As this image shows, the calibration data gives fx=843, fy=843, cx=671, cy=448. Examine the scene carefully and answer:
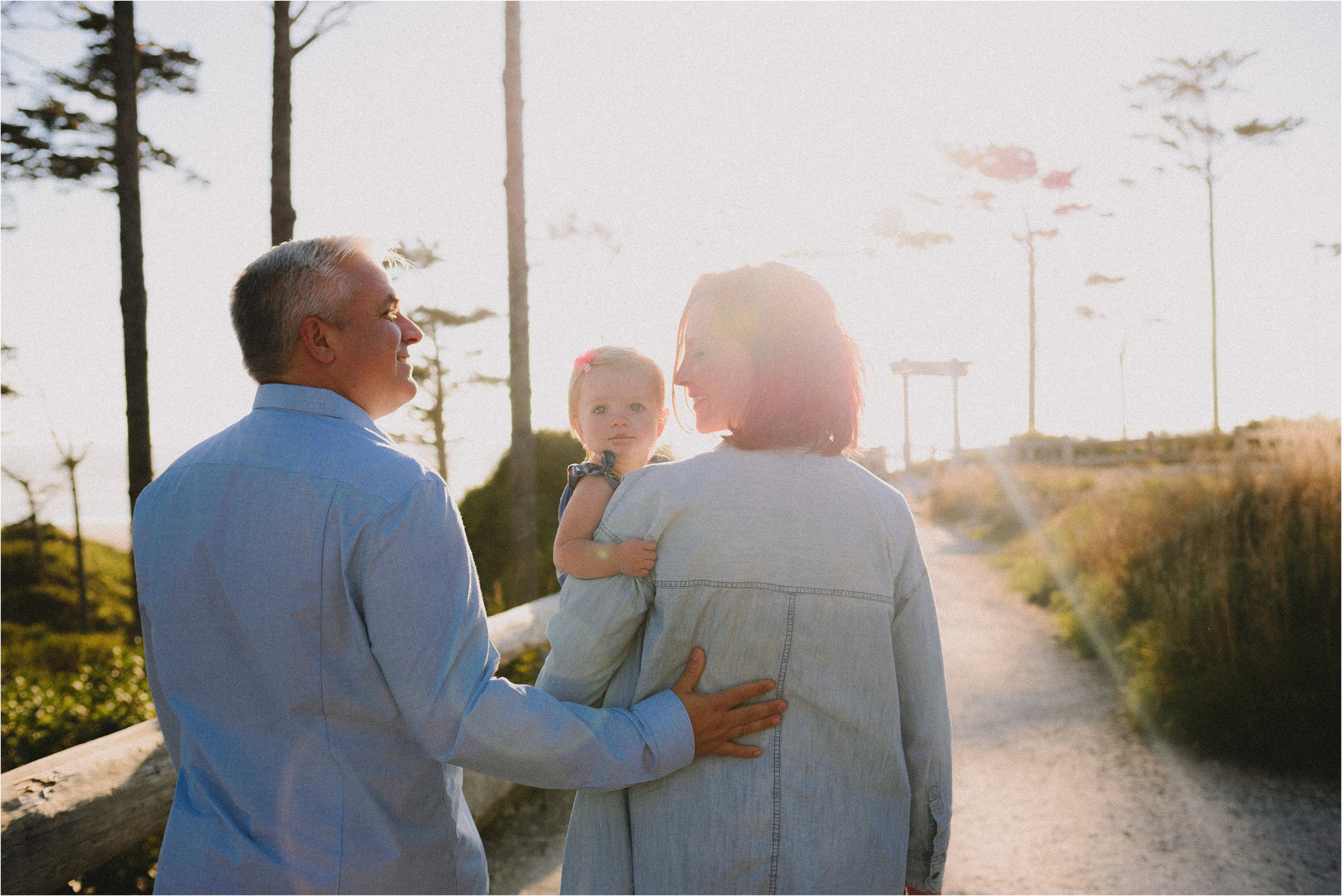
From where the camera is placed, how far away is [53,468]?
1727 centimetres

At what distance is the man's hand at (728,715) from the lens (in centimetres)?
161

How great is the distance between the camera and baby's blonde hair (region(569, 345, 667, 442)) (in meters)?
2.55

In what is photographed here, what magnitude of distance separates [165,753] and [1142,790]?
4.83m

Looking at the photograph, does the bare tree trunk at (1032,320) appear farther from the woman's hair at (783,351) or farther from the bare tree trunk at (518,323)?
the woman's hair at (783,351)

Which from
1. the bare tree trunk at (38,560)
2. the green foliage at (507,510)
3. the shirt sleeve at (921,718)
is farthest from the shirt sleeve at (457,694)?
the bare tree trunk at (38,560)

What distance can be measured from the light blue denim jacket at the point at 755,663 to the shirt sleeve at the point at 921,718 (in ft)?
0.23

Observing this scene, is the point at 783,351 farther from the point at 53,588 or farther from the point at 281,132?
the point at 53,588

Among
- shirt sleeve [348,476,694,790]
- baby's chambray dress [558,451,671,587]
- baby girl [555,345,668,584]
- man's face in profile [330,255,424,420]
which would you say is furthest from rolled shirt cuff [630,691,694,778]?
man's face in profile [330,255,424,420]

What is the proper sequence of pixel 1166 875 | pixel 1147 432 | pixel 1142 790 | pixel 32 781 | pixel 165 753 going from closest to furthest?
pixel 32 781, pixel 165 753, pixel 1166 875, pixel 1142 790, pixel 1147 432

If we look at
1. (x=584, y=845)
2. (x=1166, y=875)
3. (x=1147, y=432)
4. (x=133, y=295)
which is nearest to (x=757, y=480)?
(x=584, y=845)

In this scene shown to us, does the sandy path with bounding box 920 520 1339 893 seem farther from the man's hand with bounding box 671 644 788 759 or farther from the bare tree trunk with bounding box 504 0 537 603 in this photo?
the bare tree trunk with bounding box 504 0 537 603

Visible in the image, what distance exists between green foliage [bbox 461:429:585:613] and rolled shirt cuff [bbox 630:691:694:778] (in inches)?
→ 384

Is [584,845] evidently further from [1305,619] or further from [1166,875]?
[1305,619]

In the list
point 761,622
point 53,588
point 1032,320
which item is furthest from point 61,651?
point 1032,320
